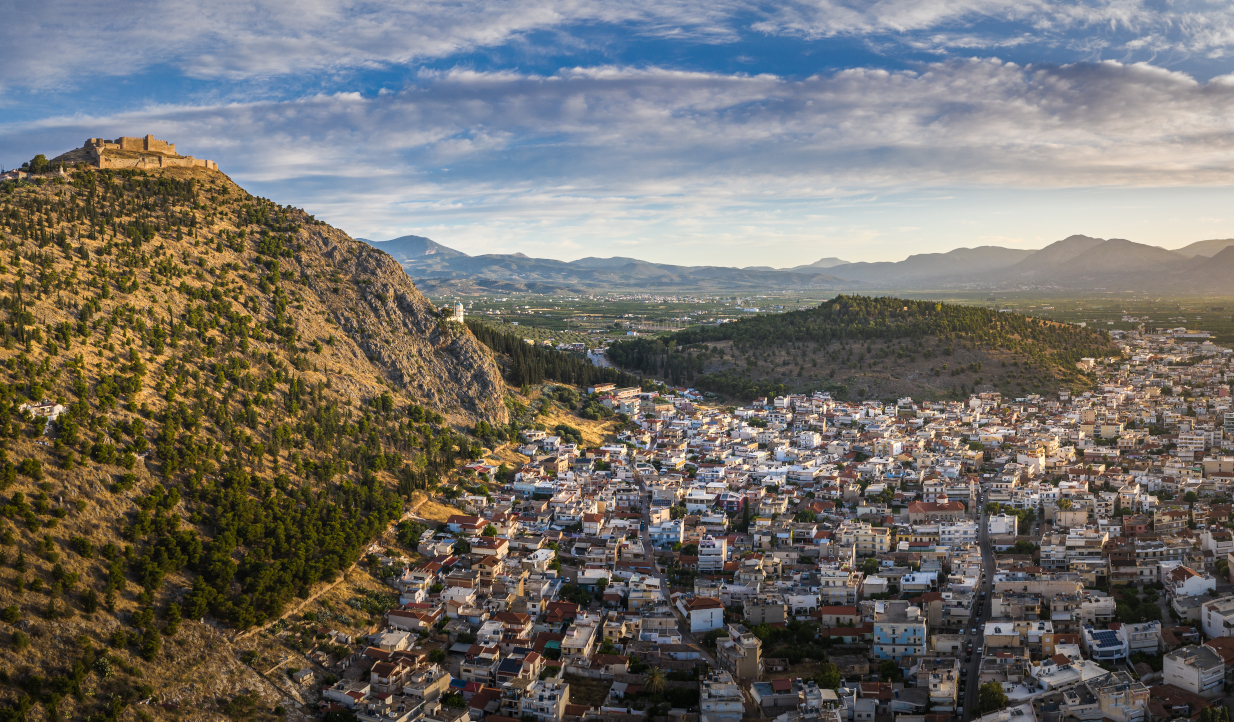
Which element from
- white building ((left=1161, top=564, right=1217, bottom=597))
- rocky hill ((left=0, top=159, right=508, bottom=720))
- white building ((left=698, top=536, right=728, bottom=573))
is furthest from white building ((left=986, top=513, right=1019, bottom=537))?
rocky hill ((left=0, top=159, right=508, bottom=720))

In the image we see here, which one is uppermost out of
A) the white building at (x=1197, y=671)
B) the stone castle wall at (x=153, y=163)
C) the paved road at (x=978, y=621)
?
the stone castle wall at (x=153, y=163)

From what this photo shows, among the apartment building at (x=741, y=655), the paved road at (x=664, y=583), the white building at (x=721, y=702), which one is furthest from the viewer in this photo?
the paved road at (x=664, y=583)

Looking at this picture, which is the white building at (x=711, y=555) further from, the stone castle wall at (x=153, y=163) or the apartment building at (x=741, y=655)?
the stone castle wall at (x=153, y=163)

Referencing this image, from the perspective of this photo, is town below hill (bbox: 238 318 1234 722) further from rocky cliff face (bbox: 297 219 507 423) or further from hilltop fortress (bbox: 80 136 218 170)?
hilltop fortress (bbox: 80 136 218 170)

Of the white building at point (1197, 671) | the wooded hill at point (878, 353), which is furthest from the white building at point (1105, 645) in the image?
the wooded hill at point (878, 353)

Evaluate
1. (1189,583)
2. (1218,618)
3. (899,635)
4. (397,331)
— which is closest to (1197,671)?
(1218,618)

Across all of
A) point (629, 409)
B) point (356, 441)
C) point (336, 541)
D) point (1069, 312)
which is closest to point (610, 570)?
point (336, 541)
